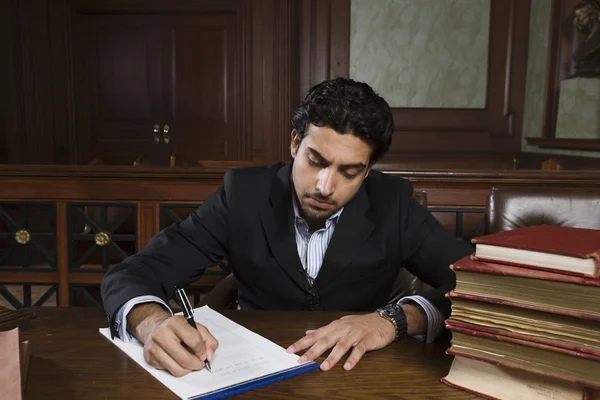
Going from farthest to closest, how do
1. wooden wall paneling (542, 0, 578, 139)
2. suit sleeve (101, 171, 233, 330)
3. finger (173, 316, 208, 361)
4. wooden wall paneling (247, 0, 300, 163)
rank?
wooden wall paneling (247, 0, 300, 163) < wooden wall paneling (542, 0, 578, 139) < suit sleeve (101, 171, 233, 330) < finger (173, 316, 208, 361)

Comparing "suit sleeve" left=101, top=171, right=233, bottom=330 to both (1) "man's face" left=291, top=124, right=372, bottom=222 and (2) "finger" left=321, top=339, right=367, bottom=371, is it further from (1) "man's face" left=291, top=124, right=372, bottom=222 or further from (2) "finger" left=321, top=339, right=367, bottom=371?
(2) "finger" left=321, top=339, right=367, bottom=371

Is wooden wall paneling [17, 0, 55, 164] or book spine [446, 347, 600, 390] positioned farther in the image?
wooden wall paneling [17, 0, 55, 164]

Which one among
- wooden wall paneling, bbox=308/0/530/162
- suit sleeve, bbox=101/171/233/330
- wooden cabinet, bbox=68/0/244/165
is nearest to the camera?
suit sleeve, bbox=101/171/233/330

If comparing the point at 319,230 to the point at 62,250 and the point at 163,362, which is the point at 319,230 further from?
the point at 62,250

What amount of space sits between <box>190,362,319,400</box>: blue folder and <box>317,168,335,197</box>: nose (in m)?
0.60

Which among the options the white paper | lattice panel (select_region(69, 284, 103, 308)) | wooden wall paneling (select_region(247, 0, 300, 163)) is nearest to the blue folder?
the white paper

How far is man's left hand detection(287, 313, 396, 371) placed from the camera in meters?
1.02

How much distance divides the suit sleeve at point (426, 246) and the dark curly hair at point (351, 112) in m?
0.24

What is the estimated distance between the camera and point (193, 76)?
18.3ft

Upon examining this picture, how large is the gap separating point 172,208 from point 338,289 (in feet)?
3.23

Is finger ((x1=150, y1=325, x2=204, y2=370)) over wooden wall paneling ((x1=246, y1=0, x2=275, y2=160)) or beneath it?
beneath

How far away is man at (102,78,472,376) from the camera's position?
1519 mm

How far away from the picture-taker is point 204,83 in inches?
219

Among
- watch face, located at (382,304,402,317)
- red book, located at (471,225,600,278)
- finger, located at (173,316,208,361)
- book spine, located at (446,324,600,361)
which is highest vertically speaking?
red book, located at (471,225,600,278)
